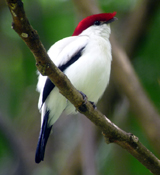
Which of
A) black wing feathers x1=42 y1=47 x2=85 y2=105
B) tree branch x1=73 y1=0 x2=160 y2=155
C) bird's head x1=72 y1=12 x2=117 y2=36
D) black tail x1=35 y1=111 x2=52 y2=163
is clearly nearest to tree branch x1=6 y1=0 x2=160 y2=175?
black wing feathers x1=42 y1=47 x2=85 y2=105

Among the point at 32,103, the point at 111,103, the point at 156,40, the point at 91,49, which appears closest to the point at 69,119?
the point at 32,103

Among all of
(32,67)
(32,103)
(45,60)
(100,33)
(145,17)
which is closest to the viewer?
(45,60)

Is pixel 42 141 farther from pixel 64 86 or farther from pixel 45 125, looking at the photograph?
pixel 64 86

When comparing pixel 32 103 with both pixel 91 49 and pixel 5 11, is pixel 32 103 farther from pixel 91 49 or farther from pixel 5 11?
pixel 91 49

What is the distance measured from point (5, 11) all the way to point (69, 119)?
248 cm

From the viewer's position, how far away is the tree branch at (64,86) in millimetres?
1693

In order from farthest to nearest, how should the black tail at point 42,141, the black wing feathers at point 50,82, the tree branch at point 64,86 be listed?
the black tail at point 42,141
the black wing feathers at point 50,82
the tree branch at point 64,86

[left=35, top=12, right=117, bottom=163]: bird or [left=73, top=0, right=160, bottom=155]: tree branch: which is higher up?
[left=35, top=12, right=117, bottom=163]: bird

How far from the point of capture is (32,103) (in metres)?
5.56

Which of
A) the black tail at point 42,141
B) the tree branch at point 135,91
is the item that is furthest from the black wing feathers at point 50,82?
the tree branch at point 135,91

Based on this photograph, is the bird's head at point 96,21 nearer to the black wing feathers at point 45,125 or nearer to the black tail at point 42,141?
the black wing feathers at point 45,125

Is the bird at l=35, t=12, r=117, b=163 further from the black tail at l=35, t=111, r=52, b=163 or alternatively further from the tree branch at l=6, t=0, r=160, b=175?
the tree branch at l=6, t=0, r=160, b=175

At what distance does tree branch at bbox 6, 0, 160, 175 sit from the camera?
1.69 m

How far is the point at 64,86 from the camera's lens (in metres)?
2.22
